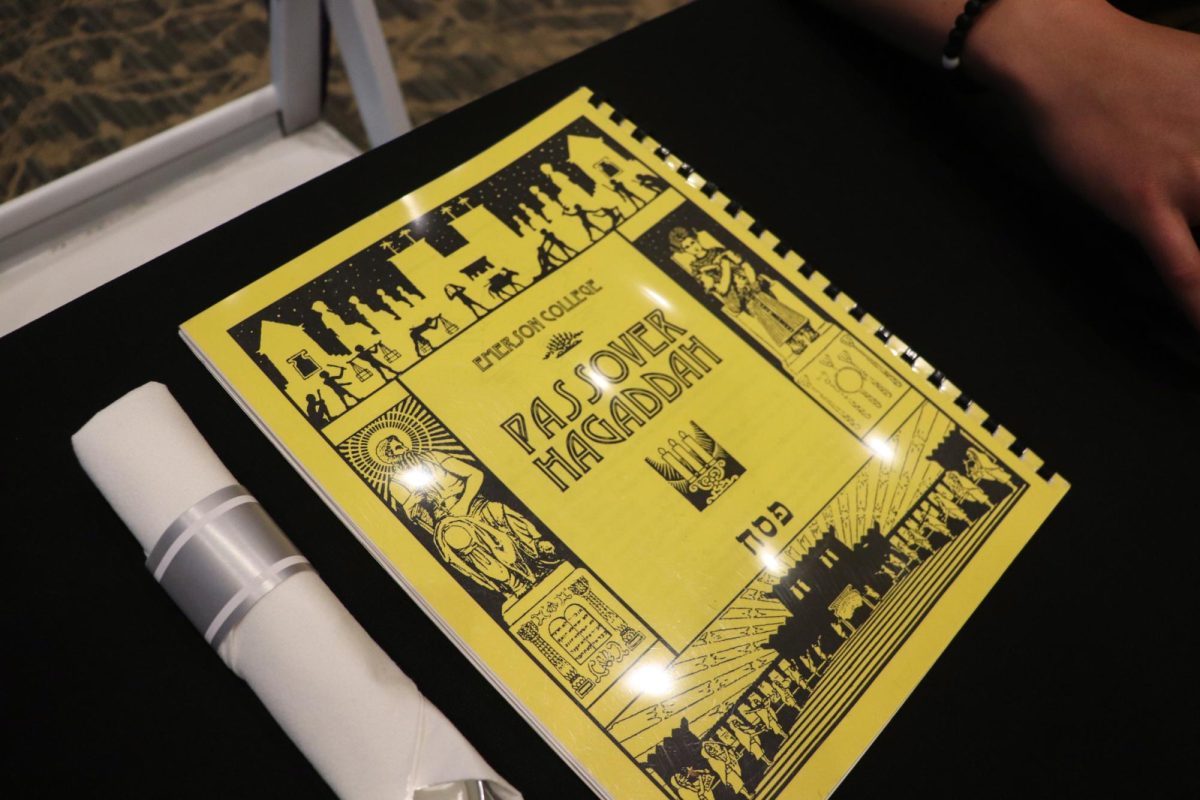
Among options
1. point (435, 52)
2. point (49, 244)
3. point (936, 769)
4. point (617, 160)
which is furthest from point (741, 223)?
point (435, 52)

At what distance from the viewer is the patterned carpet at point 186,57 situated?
68 cm

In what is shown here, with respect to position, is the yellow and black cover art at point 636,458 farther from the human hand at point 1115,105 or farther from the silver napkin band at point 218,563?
the human hand at point 1115,105

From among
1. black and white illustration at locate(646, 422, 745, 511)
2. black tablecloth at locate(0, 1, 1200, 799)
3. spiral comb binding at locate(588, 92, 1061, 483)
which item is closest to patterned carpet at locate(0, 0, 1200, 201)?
black tablecloth at locate(0, 1, 1200, 799)

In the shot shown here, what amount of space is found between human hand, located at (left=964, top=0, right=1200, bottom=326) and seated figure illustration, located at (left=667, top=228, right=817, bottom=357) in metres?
0.20

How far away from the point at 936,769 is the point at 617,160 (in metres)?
0.36

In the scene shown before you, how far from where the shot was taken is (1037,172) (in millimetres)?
498

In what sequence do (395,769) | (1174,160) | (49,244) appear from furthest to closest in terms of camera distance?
(49,244)
(1174,160)
(395,769)

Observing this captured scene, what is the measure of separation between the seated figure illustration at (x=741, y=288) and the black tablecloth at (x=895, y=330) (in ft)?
0.15

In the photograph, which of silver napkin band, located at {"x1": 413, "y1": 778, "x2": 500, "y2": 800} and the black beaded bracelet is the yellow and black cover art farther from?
the black beaded bracelet

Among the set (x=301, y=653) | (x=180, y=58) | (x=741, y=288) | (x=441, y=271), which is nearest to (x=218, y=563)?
(x=301, y=653)

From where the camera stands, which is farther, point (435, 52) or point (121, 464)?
point (435, 52)

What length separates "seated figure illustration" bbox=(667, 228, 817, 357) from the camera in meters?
0.43

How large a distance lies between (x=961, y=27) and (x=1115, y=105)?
0.33ft

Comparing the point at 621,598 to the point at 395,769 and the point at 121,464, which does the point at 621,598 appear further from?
the point at 121,464
